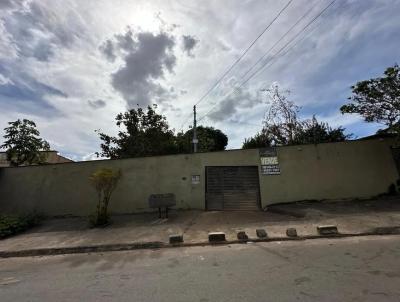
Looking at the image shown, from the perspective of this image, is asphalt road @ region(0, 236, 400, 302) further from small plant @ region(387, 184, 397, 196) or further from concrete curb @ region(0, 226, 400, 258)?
small plant @ region(387, 184, 397, 196)

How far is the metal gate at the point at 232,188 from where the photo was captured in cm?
1220

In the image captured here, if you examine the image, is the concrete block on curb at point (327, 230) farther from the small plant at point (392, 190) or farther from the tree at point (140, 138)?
the tree at point (140, 138)

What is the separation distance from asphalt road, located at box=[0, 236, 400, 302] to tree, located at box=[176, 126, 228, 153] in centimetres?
1724

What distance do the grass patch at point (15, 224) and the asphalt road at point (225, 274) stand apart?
3.77 meters

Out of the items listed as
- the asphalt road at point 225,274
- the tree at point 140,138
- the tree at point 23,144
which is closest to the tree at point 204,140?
the tree at point 140,138

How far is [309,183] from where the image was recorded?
12.2 meters

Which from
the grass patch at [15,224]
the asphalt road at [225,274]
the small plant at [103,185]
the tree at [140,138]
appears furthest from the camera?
the tree at [140,138]

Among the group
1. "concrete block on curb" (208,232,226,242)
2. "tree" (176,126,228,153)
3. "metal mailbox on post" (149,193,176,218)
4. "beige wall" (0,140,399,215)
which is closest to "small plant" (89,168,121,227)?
"beige wall" (0,140,399,215)

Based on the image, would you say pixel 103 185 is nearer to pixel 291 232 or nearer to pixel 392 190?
pixel 291 232

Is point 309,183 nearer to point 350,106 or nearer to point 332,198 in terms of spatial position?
point 332,198

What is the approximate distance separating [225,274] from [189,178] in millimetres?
7757

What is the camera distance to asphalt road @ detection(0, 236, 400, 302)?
13.6 feet

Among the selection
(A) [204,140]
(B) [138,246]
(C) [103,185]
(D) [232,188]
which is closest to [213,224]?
(B) [138,246]

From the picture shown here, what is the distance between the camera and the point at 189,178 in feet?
41.8
